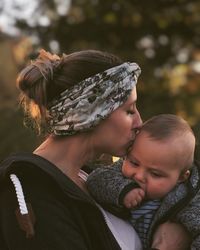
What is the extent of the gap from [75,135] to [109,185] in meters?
0.24

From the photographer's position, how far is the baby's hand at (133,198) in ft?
10.3

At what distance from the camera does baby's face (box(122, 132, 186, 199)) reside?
315cm

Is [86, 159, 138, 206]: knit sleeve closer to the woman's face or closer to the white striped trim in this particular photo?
the woman's face

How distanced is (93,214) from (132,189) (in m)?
0.27

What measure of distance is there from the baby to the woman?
0.06m

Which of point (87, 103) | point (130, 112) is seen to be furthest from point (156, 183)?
point (87, 103)

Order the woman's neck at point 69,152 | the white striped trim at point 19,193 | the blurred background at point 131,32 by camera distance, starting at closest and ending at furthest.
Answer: the white striped trim at point 19,193 < the woman's neck at point 69,152 < the blurred background at point 131,32

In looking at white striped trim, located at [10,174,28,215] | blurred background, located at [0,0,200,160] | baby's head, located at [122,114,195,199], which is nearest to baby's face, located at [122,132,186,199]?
baby's head, located at [122,114,195,199]

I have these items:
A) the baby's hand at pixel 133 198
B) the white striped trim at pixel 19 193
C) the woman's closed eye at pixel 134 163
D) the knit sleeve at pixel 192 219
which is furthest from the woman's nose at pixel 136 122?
the white striped trim at pixel 19 193

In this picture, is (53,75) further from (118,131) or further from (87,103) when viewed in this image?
(118,131)

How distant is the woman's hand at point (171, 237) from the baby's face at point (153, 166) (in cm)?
12

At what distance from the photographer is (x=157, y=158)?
124 inches

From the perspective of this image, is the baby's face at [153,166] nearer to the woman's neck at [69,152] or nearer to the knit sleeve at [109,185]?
the knit sleeve at [109,185]

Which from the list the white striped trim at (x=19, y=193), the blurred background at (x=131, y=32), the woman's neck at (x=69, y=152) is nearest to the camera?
the white striped trim at (x=19, y=193)
